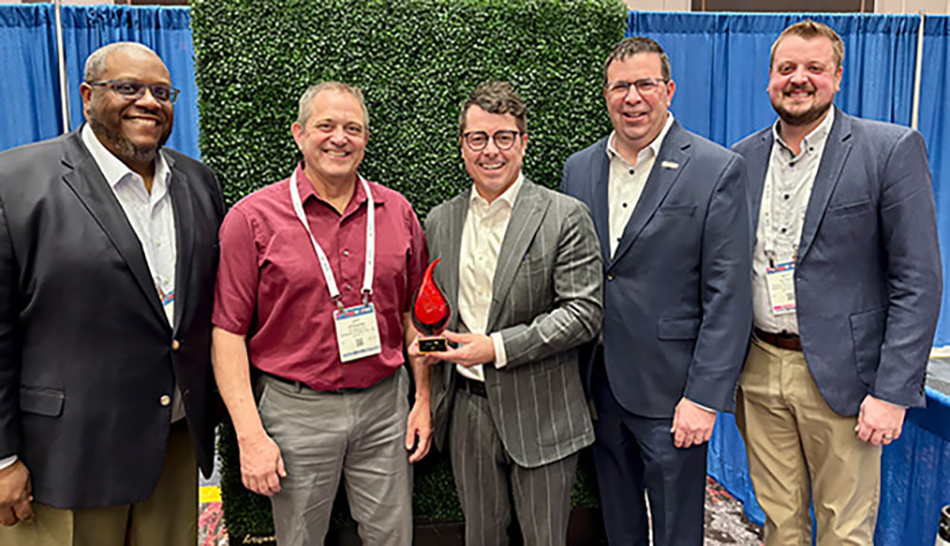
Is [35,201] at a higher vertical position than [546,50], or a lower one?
lower

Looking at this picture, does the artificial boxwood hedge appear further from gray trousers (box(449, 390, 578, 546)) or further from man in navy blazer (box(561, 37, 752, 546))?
gray trousers (box(449, 390, 578, 546))

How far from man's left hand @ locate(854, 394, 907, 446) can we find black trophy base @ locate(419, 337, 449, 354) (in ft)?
4.50

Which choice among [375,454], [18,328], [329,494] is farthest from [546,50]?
[18,328]

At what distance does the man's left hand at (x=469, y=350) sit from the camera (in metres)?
1.80

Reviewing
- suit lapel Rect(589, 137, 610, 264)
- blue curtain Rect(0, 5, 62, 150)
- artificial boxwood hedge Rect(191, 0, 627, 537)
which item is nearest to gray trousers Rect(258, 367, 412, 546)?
artificial boxwood hedge Rect(191, 0, 627, 537)

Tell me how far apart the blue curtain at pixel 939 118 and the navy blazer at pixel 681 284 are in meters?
3.15

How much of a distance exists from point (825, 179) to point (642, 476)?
1211mm

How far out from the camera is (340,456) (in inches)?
75.7

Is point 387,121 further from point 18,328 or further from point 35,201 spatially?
point 18,328

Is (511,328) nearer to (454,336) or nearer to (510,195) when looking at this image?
(454,336)

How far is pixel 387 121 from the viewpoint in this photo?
2.50 m

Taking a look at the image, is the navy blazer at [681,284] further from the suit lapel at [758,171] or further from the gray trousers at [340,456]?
the gray trousers at [340,456]

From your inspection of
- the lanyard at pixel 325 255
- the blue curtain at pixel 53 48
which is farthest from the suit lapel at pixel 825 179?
the blue curtain at pixel 53 48

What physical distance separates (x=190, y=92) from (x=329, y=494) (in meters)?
2.93
